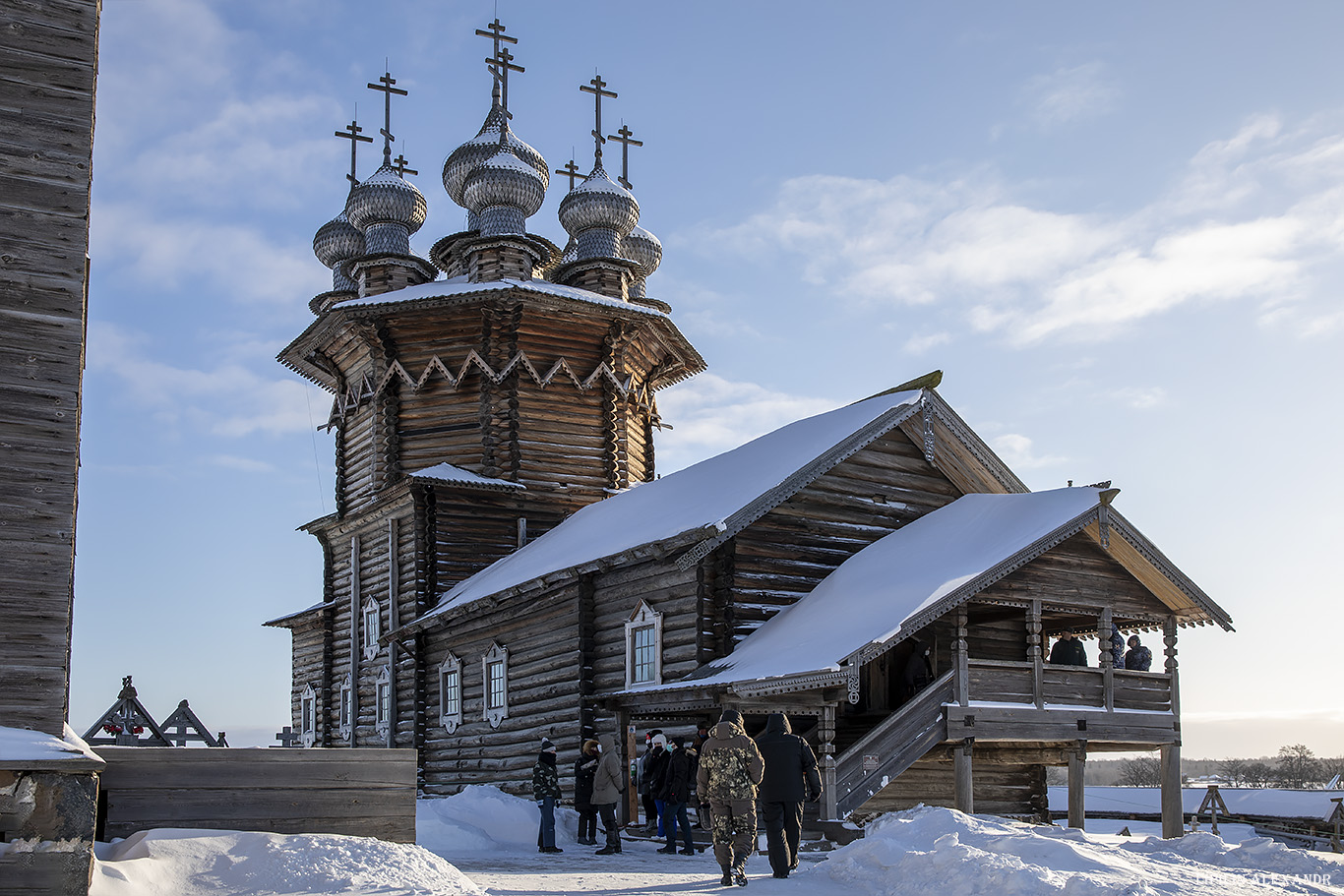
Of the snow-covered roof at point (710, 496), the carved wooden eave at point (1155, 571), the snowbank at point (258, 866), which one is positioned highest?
the snow-covered roof at point (710, 496)

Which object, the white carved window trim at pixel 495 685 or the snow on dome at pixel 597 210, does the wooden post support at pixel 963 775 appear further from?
the snow on dome at pixel 597 210

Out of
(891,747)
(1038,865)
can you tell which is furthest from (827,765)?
(1038,865)

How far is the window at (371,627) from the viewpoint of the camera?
97.1 ft

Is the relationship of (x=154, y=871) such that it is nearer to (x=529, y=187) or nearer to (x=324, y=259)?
(x=529, y=187)

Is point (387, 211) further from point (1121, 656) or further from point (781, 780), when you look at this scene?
point (781, 780)

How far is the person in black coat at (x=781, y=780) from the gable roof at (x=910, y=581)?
371cm

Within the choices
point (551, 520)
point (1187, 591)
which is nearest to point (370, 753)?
point (1187, 591)

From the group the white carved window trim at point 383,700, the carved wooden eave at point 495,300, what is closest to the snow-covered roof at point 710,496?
the white carved window trim at point 383,700

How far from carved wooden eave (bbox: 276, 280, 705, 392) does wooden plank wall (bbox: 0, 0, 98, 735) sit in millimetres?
18973

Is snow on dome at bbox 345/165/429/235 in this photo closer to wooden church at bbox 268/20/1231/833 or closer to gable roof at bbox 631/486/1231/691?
wooden church at bbox 268/20/1231/833

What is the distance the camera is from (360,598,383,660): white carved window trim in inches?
1163

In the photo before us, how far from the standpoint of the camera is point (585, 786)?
17.1 meters

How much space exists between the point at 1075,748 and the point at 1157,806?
79.5 feet

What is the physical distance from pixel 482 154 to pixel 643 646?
18.2 meters
